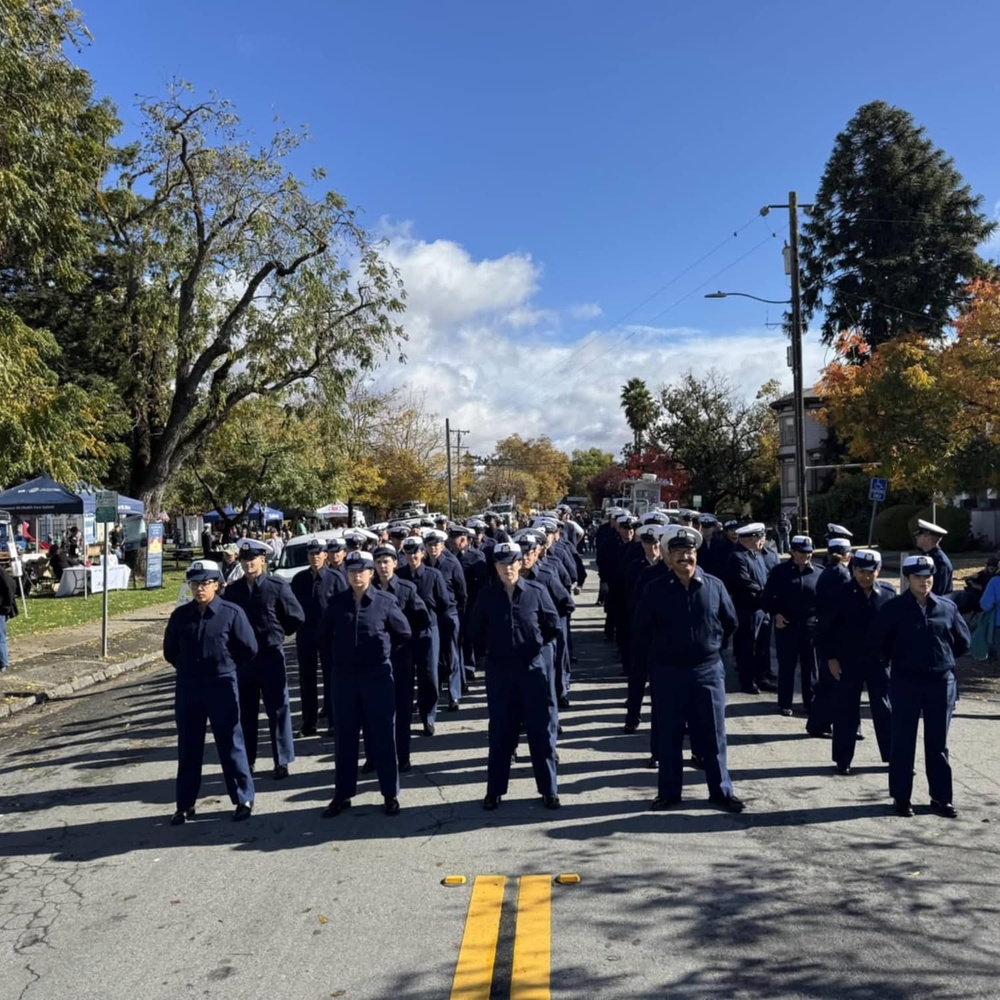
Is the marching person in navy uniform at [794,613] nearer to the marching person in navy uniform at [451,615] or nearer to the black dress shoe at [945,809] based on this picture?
the black dress shoe at [945,809]

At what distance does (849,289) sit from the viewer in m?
45.8

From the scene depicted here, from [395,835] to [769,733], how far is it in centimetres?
401

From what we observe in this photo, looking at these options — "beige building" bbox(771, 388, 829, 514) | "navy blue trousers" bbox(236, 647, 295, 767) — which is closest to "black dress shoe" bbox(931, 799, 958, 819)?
"navy blue trousers" bbox(236, 647, 295, 767)

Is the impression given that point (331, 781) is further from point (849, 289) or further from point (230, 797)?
point (849, 289)

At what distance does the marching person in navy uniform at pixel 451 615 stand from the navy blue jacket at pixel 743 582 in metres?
3.03

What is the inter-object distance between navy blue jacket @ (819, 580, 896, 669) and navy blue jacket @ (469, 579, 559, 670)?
2.45 m

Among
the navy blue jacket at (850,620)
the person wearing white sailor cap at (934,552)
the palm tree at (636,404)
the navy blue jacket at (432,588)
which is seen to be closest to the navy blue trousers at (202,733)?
the navy blue jacket at (432,588)

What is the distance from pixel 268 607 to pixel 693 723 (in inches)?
138

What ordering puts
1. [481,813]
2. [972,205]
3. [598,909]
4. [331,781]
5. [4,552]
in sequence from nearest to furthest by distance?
[598,909], [481,813], [331,781], [4,552], [972,205]

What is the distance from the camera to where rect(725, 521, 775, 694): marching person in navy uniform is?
10.1m

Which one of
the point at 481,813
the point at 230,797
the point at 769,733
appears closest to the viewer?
the point at 481,813

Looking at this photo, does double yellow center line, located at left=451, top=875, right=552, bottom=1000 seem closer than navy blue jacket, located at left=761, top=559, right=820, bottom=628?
Yes

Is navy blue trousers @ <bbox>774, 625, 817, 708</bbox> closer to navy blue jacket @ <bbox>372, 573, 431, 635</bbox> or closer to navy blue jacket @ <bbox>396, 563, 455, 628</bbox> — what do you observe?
navy blue jacket @ <bbox>396, 563, 455, 628</bbox>

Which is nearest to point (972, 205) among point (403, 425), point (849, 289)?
point (849, 289)
